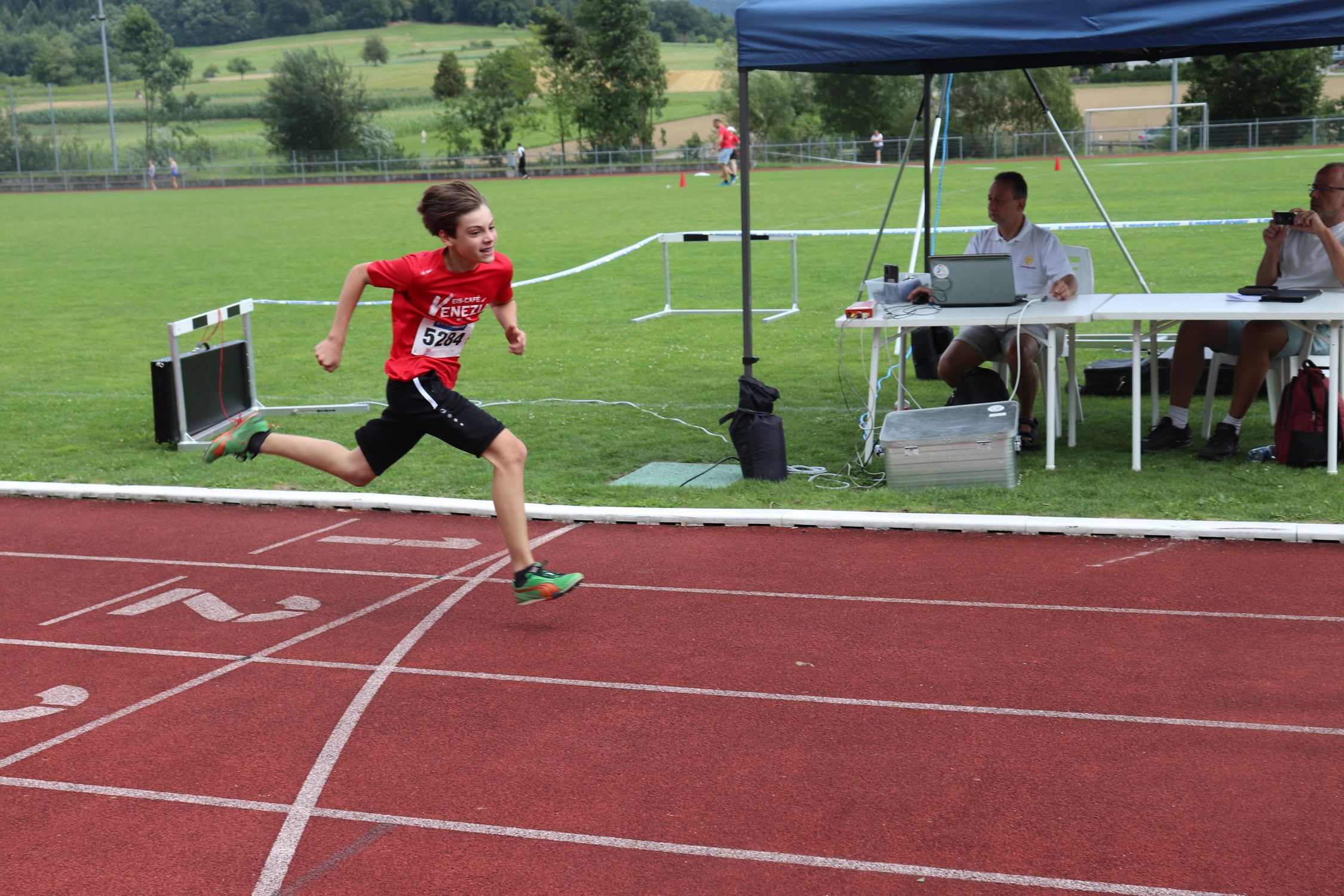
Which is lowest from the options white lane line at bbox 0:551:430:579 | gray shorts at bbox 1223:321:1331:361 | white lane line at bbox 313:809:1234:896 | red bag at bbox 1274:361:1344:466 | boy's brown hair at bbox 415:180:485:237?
white lane line at bbox 313:809:1234:896

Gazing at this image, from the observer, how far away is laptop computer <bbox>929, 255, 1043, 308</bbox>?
827 cm

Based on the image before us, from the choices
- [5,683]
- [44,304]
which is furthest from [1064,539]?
[44,304]

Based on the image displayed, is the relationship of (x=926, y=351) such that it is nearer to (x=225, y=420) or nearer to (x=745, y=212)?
(x=745, y=212)

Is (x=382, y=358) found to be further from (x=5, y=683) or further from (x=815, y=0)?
(x=5, y=683)

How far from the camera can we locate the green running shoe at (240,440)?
6.55 metres

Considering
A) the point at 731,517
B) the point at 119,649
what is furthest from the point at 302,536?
the point at 731,517

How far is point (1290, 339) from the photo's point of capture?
825 centimetres

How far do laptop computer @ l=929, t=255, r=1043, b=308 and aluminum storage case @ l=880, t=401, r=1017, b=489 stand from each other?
719 mm

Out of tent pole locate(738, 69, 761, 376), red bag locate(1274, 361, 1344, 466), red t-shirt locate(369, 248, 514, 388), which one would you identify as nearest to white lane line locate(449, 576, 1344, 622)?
red t-shirt locate(369, 248, 514, 388)

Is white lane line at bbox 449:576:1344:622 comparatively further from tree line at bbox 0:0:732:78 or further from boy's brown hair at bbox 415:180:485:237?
tree line at bbox 0:0:732:78

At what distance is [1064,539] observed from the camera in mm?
6867

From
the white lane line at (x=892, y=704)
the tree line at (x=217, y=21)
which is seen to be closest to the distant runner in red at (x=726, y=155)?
the white lane line at (x=892, y=704)

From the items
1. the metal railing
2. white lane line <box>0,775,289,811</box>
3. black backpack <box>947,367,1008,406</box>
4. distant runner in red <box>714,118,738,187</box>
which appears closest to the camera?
white lane line <box>0,775,289,811</box>

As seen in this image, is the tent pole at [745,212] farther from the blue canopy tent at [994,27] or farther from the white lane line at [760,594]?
the white lane line at [760,594]
